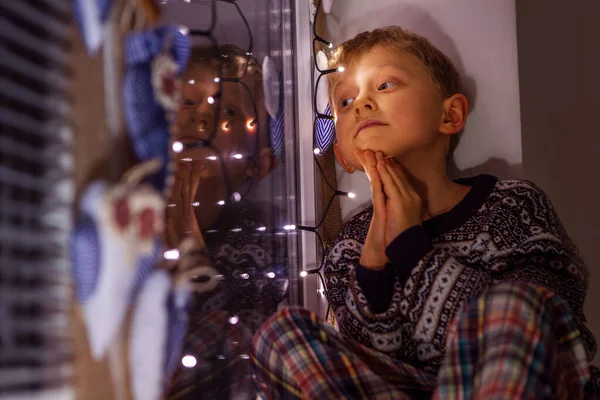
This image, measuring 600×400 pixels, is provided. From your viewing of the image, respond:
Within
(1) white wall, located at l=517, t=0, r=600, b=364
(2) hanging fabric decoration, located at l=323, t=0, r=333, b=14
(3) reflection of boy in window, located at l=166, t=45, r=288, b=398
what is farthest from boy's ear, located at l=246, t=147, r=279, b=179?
(1) white wall, located at l=517, t=0, r=600, b=364

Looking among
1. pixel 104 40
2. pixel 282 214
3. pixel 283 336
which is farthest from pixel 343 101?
pixel 104 40

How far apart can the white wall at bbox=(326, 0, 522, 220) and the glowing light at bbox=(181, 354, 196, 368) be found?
0.68 metres

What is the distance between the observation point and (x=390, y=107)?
924 millimetres

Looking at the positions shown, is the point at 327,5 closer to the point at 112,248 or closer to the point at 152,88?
the point at 152,88

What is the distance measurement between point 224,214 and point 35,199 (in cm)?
33

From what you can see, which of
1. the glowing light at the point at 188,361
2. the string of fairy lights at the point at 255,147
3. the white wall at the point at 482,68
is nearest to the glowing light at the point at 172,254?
the string of fairy lights at the point at 255,147

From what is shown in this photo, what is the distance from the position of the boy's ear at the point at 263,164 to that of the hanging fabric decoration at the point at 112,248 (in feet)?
0.91

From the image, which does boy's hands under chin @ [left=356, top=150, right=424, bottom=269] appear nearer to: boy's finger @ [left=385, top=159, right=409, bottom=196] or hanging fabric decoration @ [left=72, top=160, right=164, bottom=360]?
boy's finger @ [left=385, top=159, right=409, bottom=196]

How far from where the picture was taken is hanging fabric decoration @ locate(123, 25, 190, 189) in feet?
1.37

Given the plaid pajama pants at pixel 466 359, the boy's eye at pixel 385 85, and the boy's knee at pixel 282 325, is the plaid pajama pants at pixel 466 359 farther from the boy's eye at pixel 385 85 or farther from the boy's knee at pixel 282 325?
the boy's eye at pixel 385 85

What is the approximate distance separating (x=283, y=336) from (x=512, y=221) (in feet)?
1.38

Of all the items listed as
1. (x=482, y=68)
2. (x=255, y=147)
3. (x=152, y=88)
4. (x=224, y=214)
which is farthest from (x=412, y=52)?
(x=152, y=88)

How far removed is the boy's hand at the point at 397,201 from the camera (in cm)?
88

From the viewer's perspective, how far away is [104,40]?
0.39 metres
